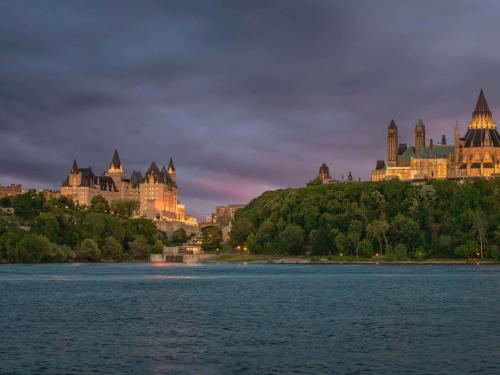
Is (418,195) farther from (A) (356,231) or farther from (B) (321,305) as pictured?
(B) (321,305)

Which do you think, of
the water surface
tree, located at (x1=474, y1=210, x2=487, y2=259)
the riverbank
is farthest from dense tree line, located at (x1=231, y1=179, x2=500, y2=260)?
the water surface

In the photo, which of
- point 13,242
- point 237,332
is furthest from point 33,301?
point 13,242

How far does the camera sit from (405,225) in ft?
575

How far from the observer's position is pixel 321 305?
6962 cm

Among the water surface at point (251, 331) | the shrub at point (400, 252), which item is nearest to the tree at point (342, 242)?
the shrub at point (400, 252)

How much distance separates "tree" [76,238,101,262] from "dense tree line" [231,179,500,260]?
40.2 meters

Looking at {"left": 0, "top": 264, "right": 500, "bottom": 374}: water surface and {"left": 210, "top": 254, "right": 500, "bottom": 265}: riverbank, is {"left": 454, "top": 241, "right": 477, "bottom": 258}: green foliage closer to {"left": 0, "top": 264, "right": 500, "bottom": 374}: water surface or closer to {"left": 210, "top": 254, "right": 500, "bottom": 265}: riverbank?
{"left": 210, "top": 254, "right": 500, "bottom": 265}: riverbank

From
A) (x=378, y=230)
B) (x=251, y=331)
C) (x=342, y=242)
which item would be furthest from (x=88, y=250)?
(x=251, y=331)

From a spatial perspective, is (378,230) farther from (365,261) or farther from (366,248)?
(365,261)

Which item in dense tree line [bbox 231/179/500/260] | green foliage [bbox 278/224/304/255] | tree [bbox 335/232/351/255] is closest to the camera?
dense tree line [bbox 231/179/500/260]

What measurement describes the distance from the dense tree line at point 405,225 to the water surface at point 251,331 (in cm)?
8760

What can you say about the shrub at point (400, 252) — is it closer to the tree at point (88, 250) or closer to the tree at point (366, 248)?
the tree at point (366, 248)

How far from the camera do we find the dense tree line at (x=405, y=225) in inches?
6841

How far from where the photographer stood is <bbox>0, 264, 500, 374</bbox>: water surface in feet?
131
